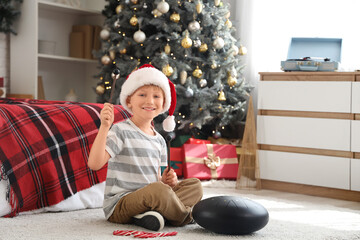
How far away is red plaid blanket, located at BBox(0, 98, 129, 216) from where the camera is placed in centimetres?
235

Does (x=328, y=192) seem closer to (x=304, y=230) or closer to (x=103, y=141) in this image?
(x=304, y=230)

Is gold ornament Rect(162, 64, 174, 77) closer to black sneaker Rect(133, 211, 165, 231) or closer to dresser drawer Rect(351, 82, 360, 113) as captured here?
dresser drawer Rect(351, 82, 360, 113)

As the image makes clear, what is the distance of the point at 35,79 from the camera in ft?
14.3

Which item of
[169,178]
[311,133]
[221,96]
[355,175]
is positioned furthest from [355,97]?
[169,178]

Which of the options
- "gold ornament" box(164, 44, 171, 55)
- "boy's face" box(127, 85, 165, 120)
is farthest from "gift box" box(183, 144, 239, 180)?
"boy's face" box(127, 85, 165, 120)

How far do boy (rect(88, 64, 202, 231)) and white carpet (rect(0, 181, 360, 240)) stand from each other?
3.0 inches

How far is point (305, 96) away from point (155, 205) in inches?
64.7

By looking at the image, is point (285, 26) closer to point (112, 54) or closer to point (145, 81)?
point (112, 54)

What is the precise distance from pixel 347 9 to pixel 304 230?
215 cm

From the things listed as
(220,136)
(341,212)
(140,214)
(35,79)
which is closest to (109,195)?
(140,214)

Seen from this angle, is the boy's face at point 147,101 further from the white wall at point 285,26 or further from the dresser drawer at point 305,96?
the white wall at point 285,26

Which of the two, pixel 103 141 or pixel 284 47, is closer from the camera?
pixel 103 141

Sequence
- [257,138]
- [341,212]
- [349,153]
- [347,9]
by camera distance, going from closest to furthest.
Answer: [341,212] → [349,153] → [257,138] → [347,9]

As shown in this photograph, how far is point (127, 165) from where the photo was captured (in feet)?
7.32
